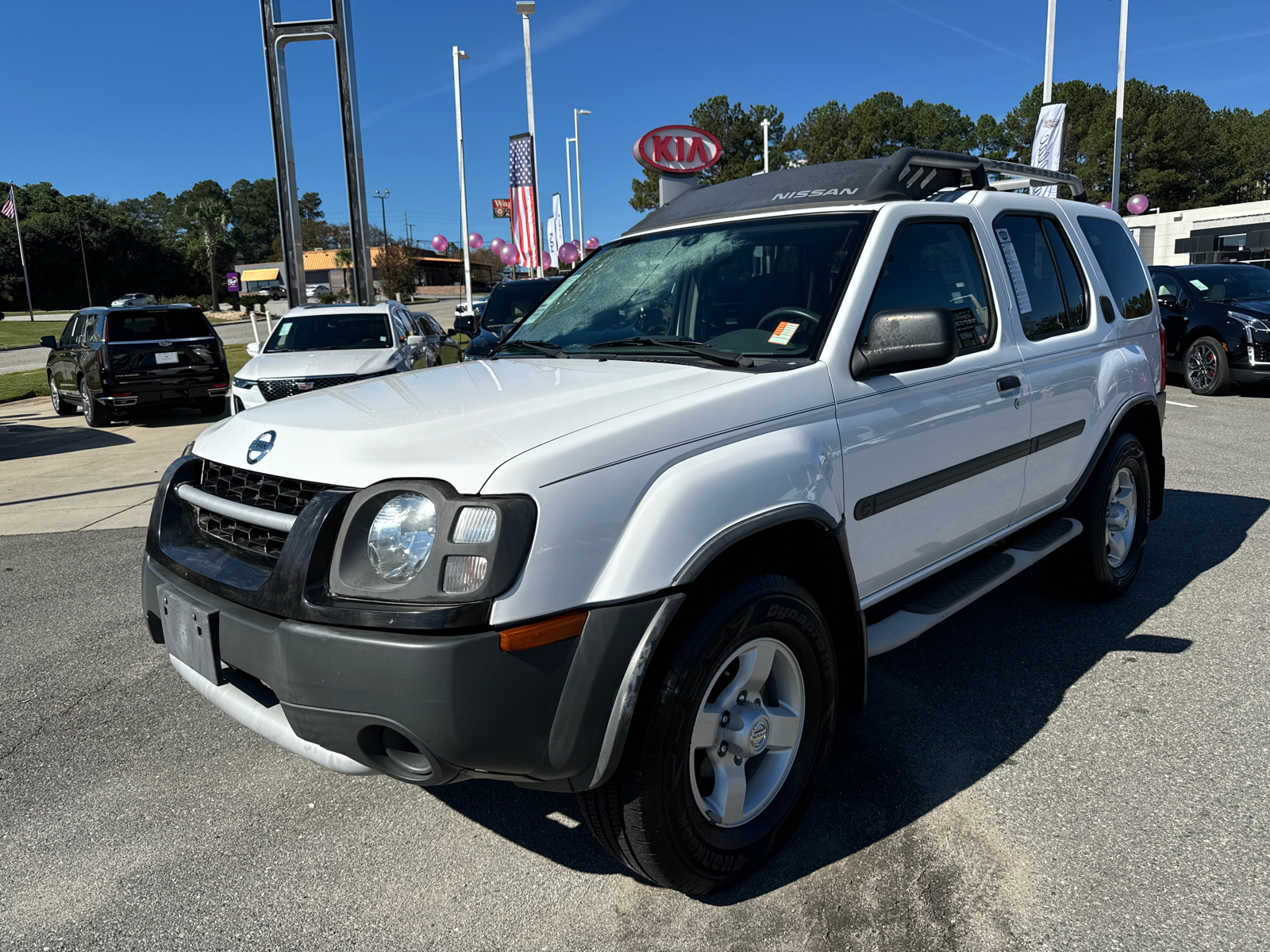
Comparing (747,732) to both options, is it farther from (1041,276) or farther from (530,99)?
(530,99)

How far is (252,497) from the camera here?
8.03ft

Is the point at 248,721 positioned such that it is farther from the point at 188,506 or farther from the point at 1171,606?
the point at 1171,606

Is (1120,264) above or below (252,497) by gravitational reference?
above

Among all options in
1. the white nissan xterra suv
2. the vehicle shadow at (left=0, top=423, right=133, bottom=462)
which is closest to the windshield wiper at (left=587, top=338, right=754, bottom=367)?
the white nissan xterra suv

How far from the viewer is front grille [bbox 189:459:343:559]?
7.55ft

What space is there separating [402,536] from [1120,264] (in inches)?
160

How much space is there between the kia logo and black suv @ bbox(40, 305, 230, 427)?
39.0 ft

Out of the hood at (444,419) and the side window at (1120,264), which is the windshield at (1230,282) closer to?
the side window at (1120,264)

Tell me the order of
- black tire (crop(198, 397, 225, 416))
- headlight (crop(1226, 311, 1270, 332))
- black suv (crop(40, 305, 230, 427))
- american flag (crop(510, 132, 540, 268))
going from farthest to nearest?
american flag (crop(510, 132, 540, 268)) → black tire (crop(198, 397, 225, 416)) → black suv (crop(40, 305, 230, 427)) → headlight (crop(1226, 311, 1270, 332))

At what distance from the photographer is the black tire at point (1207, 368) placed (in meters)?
11.9

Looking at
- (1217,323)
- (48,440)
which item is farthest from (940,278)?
(48,440)

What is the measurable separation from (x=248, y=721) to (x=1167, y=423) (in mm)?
10325

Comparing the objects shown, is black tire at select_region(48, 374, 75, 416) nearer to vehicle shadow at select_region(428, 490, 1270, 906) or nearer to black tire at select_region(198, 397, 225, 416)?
black tire at select_region(198, 397, 225, 416)

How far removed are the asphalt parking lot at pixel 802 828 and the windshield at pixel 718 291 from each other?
151cm
